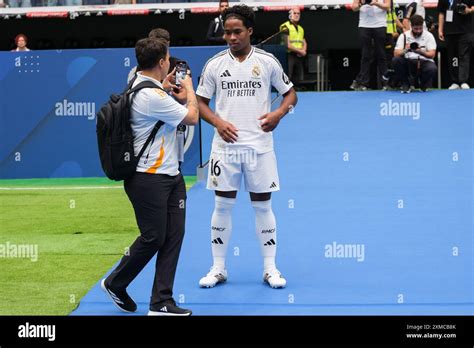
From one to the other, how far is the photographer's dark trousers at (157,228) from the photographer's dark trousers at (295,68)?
12.3m

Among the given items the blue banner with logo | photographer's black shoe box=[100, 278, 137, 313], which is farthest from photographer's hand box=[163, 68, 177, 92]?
the blue banner with logo

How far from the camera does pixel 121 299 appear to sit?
812cm

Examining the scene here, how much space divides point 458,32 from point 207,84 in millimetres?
11635

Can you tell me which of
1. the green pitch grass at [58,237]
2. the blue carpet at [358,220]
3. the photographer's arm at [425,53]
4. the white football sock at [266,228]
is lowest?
the green pitch grass at [58,237]

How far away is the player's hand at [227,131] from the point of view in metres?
8.80

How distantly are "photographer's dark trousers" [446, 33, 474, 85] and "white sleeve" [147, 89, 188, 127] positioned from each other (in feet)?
41.5

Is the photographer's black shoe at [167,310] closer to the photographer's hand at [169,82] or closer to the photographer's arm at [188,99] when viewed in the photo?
the photographer's arm at [188,99]

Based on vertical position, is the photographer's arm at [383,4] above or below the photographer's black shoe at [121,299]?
above

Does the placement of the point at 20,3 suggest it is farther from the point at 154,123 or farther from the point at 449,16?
the point at 154,123

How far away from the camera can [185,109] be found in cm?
781

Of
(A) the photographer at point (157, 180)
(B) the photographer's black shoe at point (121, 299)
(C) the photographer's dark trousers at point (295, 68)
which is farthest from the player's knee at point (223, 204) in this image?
(C) the photographer's dark trousers at point (295, 68)

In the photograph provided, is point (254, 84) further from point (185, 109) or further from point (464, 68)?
point (464, 68)
